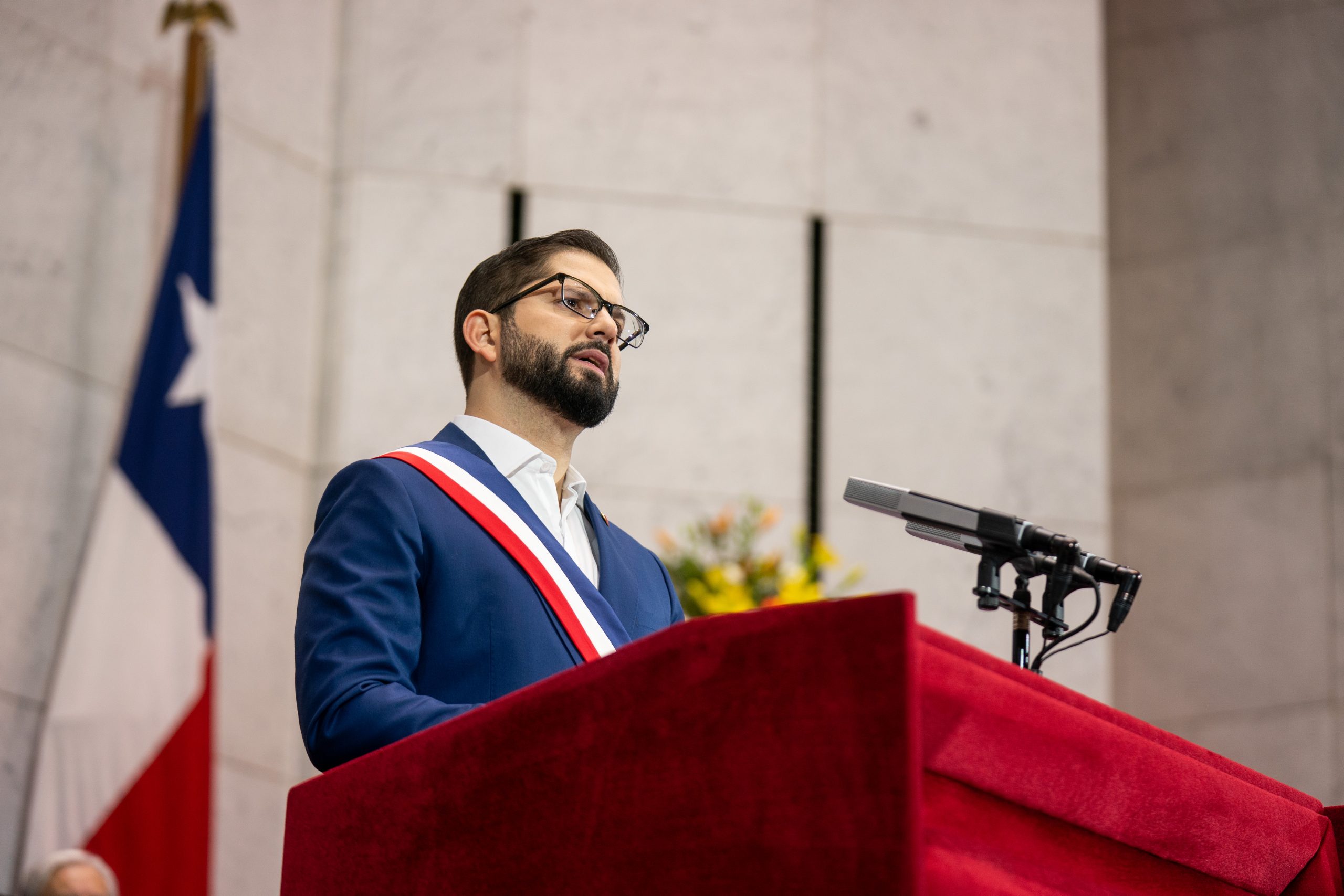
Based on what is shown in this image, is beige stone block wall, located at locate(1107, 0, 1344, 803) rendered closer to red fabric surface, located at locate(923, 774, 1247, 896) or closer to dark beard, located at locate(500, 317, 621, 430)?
dark beard, located at locate(500, 317, 621, 430)

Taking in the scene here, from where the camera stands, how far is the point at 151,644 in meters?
4.43

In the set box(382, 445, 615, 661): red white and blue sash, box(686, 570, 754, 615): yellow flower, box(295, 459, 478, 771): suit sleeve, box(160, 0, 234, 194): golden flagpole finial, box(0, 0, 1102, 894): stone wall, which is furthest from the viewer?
box(0, 0, 1102, 894): stone wall

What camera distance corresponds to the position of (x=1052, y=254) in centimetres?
591

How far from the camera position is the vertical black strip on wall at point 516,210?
18.1 ft

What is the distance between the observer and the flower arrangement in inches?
169

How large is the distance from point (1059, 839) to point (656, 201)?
4483 millimetres

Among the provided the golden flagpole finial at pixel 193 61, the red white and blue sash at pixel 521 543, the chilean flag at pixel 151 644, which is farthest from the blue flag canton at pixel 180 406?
the red white and blue sash at pixel 521 543

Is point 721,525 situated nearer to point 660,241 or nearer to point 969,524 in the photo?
point 660,241

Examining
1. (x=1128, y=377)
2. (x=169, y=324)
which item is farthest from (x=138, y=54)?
(x=1128, y=377)

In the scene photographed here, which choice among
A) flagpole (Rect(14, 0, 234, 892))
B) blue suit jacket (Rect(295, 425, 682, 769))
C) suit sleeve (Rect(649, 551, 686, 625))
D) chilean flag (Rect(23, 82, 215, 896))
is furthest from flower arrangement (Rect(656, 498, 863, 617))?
blue suit jacket (Rect(295, 425, 682, 769))

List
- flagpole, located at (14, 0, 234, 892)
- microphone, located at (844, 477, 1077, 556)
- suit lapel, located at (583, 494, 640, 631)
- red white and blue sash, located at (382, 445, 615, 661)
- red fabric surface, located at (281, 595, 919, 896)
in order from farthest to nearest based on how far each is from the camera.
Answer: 1. flagpole, located at (14, 0, 234, 892)
2. suit lapel, located at (583, 494, 640, 631)
3. red white and blue sash, located at (382, 445, 615, 661)
4. microphone, located at (844, 477, 1077, 556)
5. red fabric surface, located at (281, 595, 919, 896)

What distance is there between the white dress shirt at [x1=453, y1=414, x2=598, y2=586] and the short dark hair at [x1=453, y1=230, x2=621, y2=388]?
138 millimetres

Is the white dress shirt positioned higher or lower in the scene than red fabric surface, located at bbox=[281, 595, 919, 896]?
higher

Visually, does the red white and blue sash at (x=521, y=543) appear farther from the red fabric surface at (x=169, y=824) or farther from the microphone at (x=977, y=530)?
the red fabric surface at (x=169, y=824)
